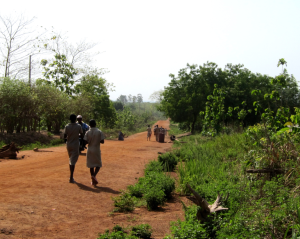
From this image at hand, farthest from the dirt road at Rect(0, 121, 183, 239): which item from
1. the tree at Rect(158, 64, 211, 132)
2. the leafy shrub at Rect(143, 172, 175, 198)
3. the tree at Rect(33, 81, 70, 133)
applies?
the tree at Rect(158, 64, 211, 132)

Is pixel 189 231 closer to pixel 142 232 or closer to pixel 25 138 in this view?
pixel 142 232

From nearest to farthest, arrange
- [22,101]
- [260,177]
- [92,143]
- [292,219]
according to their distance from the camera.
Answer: [292,219], [260,177], [92,143], [22,101]

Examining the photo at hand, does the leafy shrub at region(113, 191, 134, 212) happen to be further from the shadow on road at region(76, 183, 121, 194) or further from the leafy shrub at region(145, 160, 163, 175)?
the leafy shrub at region(145, 160, 163, 175)

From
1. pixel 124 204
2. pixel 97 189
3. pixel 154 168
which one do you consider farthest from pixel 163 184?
pixel 154 168

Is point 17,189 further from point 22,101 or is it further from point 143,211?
point 22,101

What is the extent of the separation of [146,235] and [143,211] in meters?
1.81

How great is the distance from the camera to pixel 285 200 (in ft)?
15.1

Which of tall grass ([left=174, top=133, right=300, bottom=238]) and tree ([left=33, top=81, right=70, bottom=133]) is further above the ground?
tree ([left=33, top=81, right=70, bottom=133])

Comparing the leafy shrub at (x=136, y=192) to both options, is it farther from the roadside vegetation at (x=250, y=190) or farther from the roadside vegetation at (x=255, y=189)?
the roadside vegetation at (x=255, y=189)

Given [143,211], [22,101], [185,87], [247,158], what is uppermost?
[185,87]

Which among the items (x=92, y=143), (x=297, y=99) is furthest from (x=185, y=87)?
(x=92, y=143)

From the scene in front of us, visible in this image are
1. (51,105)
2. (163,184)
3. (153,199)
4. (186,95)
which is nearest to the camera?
(153,199)

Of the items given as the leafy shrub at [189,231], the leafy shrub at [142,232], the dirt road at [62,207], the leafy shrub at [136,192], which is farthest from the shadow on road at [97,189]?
the leafy shrub at [189,231]

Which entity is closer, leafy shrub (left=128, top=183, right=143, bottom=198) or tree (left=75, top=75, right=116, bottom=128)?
leafy shrub (left=128, top=183, right=143, bottom=198)
